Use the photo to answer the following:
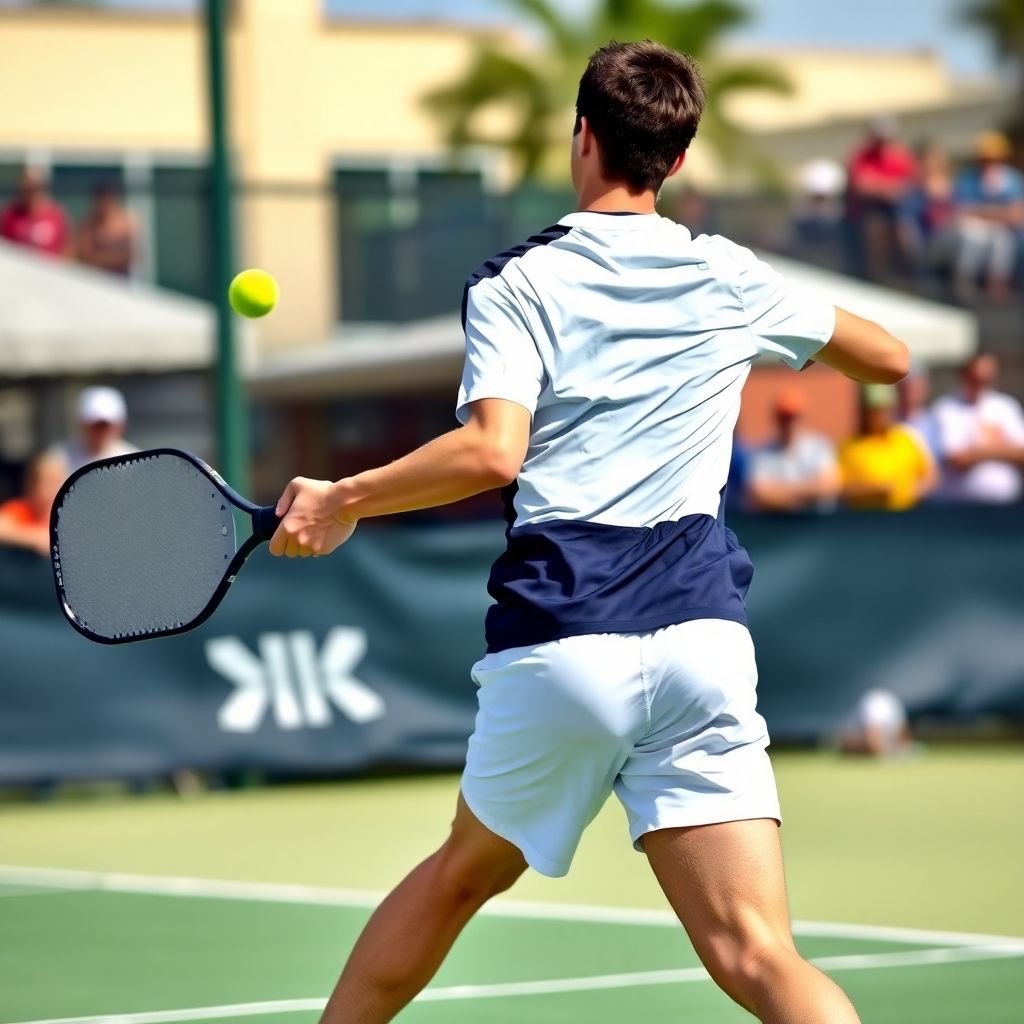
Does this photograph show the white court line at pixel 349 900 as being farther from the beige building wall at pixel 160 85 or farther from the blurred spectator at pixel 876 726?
the beige building wall at pixel 160 85

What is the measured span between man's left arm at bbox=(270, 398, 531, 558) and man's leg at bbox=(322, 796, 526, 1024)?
0.55m

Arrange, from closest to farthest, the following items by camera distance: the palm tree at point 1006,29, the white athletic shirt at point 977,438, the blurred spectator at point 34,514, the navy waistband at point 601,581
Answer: the navy waistband at point 601,581, the blurred spectator at point 34,514, the white athletic shirt at point 977,438, the palm tree at point 1006,29

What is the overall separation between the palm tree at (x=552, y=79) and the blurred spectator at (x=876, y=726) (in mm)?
23819

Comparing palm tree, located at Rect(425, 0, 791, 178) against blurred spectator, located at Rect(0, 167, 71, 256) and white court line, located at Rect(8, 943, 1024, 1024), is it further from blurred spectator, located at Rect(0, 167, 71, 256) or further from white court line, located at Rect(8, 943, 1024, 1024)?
white court line, located at Rect(8, 943, 1024, 1024)

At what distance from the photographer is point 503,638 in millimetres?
3588

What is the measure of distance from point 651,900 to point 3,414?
7753 millimetres

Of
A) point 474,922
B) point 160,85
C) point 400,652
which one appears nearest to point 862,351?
point 474,922

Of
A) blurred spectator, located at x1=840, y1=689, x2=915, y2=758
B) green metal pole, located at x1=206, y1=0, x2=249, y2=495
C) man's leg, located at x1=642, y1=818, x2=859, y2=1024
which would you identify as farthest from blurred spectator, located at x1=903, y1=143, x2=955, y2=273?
man's leg, located at x1=642, y1=818, x2=859, y2=1024

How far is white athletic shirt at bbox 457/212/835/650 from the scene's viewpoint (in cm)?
353

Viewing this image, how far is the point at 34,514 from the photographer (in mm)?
9781

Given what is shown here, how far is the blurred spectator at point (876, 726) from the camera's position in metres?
10.3

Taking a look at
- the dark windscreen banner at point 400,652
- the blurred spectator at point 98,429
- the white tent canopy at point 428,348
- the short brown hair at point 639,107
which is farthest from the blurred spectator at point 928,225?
the short brown hair at point 639,107

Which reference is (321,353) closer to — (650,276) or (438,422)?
(438,422)

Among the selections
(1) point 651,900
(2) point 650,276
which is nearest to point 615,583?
(2) point 650,276
